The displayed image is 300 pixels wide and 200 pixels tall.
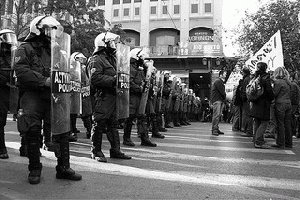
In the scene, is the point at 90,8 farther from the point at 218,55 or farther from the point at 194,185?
the point at 194,185

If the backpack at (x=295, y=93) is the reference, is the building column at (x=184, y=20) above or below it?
above

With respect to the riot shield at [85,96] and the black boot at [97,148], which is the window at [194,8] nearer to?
the riot shield at [85,96]

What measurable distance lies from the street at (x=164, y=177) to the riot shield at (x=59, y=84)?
71 cm

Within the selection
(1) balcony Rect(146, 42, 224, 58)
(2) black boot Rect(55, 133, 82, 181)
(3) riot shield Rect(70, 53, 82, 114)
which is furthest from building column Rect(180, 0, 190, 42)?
(2) black boot Rect(55, 133, 82, 181)

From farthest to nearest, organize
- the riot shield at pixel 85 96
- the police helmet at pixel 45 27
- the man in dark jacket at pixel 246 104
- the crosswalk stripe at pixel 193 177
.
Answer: the man in dark jacket at pixel 246 104
the riot shield at pixel 85 96
the crosswalk stripe at pixel 193 177
the police helmet at pixel 45 27

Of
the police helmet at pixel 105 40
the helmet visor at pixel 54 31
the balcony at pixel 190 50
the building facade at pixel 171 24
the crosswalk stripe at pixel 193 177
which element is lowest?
the crosswalk stripe at pixel 193 177

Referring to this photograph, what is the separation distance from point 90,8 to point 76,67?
57.7ft

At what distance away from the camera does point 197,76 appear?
36500mm

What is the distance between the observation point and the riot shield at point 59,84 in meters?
4.14

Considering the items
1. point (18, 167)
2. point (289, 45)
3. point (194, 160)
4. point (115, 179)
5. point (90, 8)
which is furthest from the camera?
point (90, 8)

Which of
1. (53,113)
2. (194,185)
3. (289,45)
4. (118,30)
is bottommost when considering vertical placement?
(194,185)

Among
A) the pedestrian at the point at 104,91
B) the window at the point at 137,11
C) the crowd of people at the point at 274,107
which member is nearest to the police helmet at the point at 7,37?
the pedestrian at the point at 104,91

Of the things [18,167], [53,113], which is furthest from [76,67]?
[53,113]

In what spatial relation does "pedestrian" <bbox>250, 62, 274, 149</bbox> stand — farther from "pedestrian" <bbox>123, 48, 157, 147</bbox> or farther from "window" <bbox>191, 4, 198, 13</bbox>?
"window" <bbox>191, 4, 198, 13</bbox>
